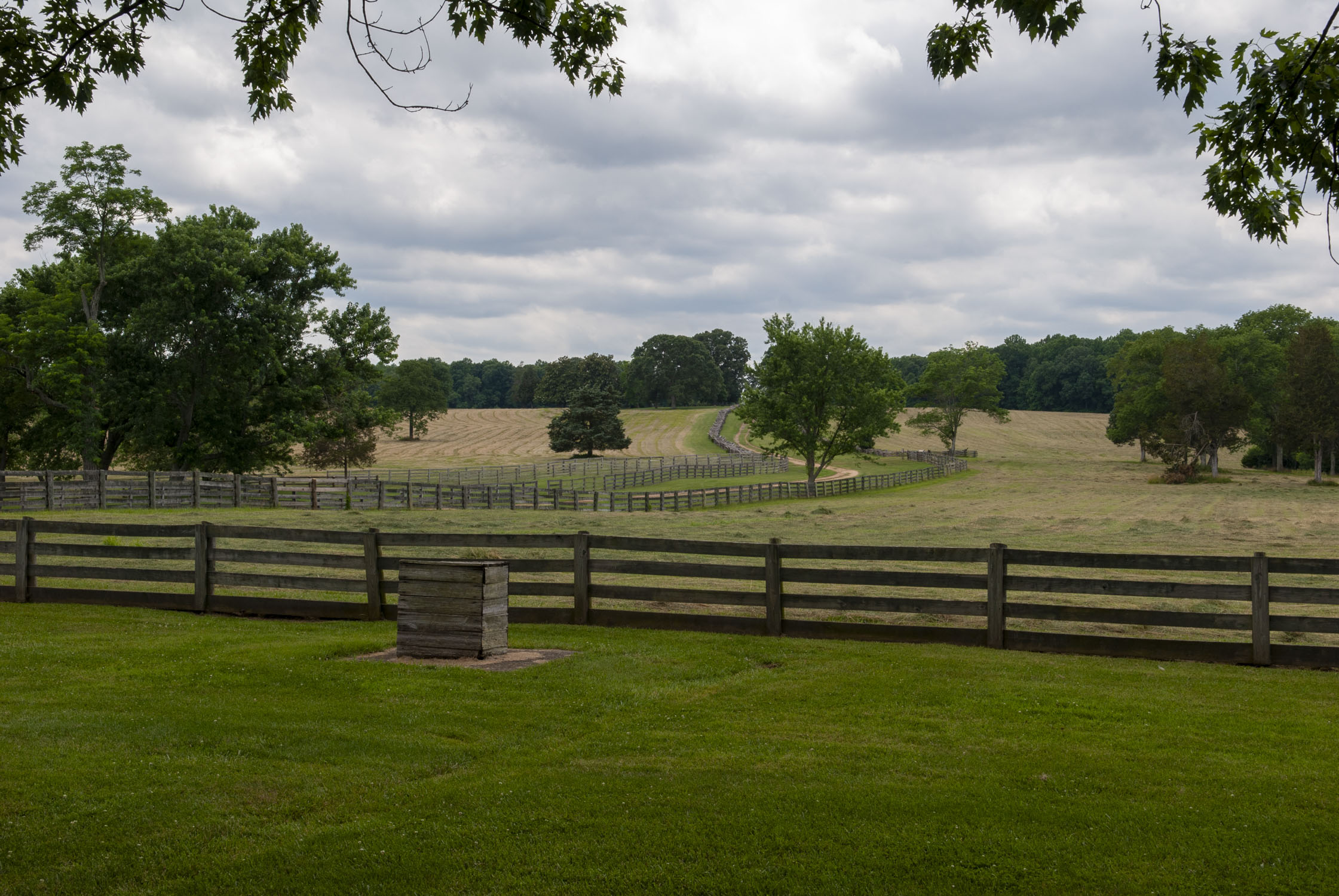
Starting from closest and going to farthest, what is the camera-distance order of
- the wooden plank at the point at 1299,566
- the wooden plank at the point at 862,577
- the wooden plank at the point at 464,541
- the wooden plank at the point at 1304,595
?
the wooden plank at the point at 1299,566, the wooden plank at the point at 1304,595, the wooden plank at the point at 862,577, the wooden plank at the point at 464,541

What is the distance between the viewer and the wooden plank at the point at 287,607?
12641 mm

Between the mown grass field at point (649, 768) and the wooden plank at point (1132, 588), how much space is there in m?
0.73

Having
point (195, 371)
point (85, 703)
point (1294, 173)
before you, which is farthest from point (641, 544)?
point (195, 371)

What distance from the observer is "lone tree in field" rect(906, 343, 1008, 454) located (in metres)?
103

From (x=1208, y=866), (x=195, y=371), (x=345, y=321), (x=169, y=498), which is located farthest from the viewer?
(x=345, y=321)

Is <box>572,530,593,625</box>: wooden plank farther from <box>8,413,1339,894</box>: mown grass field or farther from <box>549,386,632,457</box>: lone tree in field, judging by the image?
<box>549,386,632,457</box>: lone tree in field

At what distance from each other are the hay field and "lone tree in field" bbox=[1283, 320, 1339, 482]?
Answer: 176 ft

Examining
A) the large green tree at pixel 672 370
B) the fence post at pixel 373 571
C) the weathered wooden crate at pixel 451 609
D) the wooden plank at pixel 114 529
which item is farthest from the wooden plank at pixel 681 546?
the large green tree at pixel 672 370

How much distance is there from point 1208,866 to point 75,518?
3288 centimetres

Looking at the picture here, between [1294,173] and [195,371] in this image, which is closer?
[1294,173]

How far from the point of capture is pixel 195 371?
4169cm

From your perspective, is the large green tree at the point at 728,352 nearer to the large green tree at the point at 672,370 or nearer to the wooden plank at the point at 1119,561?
the large green tree at the point at 672,370

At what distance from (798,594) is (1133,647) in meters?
4.01

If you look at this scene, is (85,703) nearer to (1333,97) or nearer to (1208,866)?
(1208,866)
